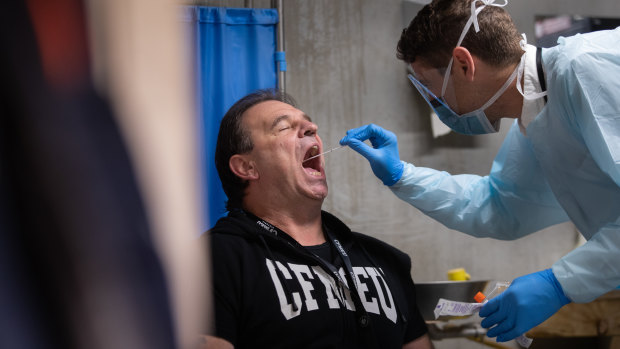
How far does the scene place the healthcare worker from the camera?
1.44m

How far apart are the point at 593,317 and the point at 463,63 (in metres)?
1.35

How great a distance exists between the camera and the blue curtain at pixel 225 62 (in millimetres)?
2494

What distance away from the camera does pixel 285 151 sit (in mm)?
1815

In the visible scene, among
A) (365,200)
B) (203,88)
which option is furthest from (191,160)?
(365,200)

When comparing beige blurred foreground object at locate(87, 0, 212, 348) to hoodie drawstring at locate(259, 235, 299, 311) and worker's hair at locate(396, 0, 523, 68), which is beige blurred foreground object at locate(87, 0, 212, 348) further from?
worker's hair at locate(396, 0, 523, 68)

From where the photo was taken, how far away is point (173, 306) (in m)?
0.32

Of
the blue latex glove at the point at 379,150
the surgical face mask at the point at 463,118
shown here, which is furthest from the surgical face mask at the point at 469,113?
the blue latex glove at the point at 379,150

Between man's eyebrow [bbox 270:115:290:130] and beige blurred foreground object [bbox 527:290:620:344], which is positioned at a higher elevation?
man's eyebrow [bbox 270:115:290:130]

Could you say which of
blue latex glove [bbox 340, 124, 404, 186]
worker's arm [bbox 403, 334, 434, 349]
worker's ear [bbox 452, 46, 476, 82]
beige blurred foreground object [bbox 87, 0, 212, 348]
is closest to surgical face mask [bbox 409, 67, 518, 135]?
worker's ear [bbox 452, 46, 476, 82]

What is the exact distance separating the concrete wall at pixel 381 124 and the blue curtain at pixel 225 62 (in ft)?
0.57

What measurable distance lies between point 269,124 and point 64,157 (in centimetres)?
158

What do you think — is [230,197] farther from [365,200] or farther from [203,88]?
[365,200]

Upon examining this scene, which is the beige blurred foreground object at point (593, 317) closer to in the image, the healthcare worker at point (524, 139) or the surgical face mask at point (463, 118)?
the healthcare worker at point (524, 139)

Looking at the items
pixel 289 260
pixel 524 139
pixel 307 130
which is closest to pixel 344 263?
pixel 289 260
